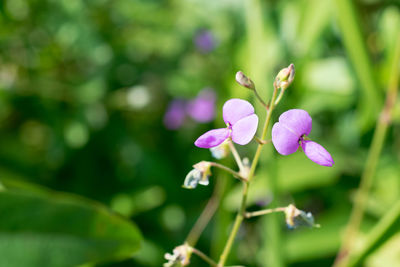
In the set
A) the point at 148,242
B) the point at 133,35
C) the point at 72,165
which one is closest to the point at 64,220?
the point at 148,242

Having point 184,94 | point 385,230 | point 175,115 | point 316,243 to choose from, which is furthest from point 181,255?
point 175,115

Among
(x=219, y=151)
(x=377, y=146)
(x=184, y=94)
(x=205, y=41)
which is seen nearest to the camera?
(x=219, y=151)

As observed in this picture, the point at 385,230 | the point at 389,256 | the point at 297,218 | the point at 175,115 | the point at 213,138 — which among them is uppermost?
the point at 213,138

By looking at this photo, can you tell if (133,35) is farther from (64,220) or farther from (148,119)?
(64,220)

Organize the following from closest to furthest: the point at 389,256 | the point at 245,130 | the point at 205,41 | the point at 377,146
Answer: the point at 245,130 < the point at 377,146 < the point at 389,256 < the point at 205,41

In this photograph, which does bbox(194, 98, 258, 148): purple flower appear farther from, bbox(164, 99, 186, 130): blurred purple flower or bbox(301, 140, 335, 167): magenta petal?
bbox(164, 99, 186, 130): blurred purple flower

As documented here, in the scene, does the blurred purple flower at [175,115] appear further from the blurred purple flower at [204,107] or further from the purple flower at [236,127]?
the purple flower at [236,127]

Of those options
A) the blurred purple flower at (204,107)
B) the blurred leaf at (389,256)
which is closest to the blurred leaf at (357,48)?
the blurred leaf at (389,256)

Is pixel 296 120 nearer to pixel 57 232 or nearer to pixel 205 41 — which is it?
pixel 57 232
